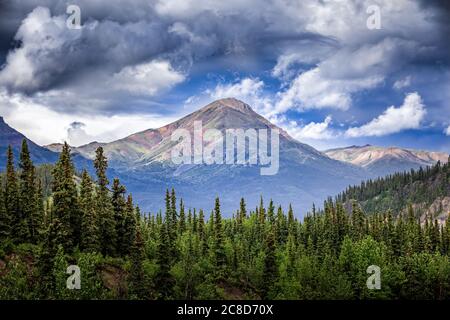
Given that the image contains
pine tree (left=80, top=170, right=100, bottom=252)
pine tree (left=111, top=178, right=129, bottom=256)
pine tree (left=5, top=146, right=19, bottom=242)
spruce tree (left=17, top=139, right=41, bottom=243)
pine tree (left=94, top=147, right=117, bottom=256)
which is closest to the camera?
pine tree (left=80, top=170, right=100, bottom=252)

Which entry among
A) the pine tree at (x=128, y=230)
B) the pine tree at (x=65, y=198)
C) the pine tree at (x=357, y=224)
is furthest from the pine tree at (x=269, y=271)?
the pine tree at (x=357, y=224)

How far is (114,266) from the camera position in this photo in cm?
8519

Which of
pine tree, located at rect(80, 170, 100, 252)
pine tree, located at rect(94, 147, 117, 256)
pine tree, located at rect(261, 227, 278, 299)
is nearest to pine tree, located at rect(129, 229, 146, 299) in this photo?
pine tree, located at rect(80, 170, 100, 252)

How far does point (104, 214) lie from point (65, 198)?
9.89 m

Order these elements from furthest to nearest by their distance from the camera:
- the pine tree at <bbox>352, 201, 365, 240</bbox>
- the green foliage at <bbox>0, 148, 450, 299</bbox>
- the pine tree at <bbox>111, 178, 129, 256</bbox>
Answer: the pine tree at <bbox>352, 201, 365, 240</bbox>
the pine tree at <bbox>111, 178, 129, 256</bbox>
the green foliage at <bbox>0, 148, 450, 299</bbox>

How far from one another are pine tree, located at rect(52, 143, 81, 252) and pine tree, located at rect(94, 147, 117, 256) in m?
6.24

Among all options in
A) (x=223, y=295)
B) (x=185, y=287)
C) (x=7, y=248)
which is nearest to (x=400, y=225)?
(x=223, y=295)

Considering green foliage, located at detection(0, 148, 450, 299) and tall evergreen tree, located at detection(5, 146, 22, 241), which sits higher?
tall evergreen tree, located at detection(5, 146, 22, 241)

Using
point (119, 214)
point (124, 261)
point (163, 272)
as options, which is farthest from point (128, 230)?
point (163, 272)

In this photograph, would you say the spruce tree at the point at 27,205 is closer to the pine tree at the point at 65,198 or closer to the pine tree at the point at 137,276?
the pine tree at the point at 65,198

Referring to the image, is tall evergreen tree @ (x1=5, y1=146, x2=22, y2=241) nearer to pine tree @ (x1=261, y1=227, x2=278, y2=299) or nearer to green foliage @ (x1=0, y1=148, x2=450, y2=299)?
green foliage @ (x1=0, y1=148, x2=450, y2=299)

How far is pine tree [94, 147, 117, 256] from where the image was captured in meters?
88.3

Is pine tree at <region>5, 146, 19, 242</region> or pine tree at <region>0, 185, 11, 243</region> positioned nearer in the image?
pine tree at <region>0, 185, 11, 243</region>
